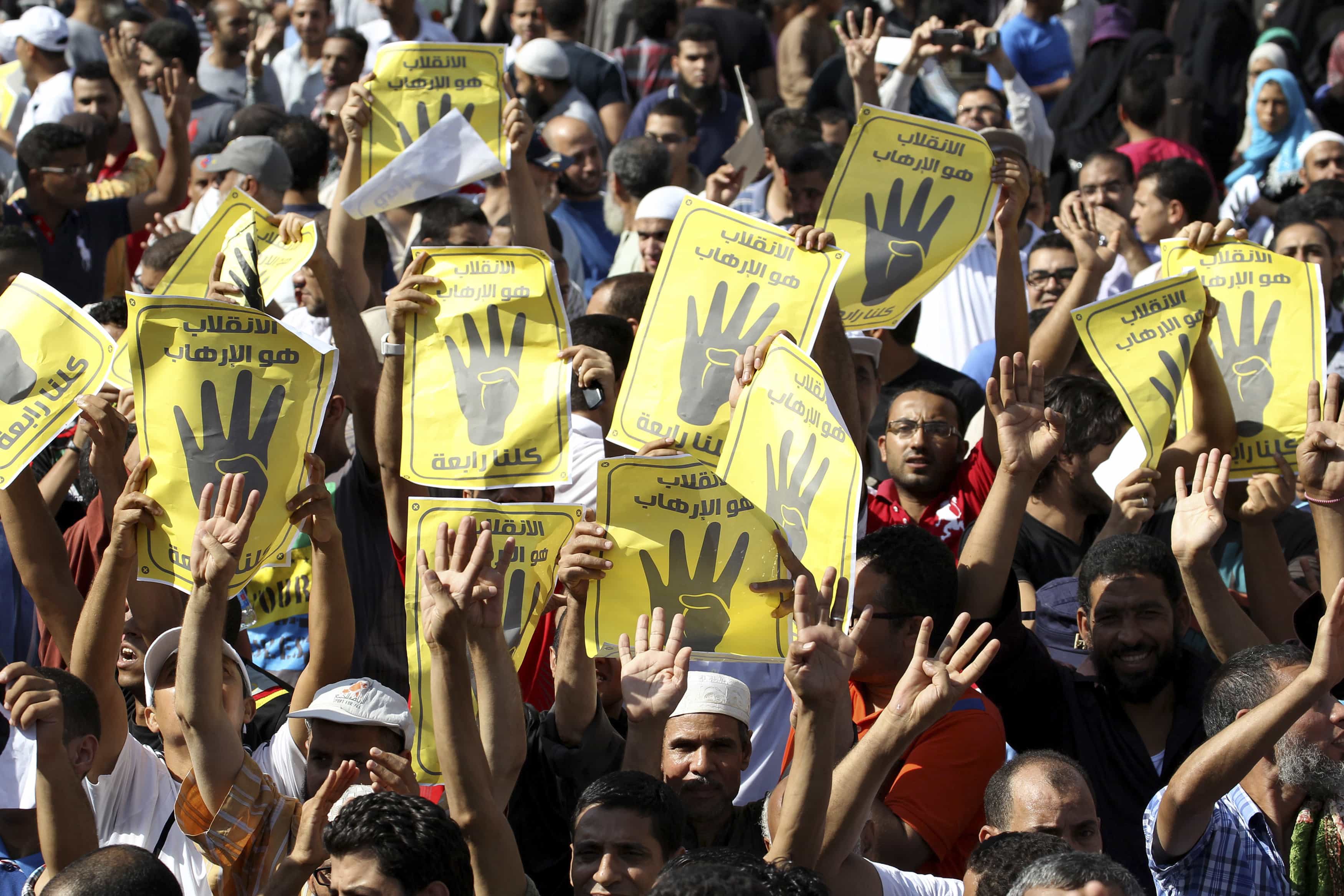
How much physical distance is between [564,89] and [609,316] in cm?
457

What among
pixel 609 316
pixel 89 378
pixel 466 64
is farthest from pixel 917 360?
pixel 89 378

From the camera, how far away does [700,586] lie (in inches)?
172

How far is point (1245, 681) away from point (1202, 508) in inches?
24.0

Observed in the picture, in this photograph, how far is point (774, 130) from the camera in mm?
9164

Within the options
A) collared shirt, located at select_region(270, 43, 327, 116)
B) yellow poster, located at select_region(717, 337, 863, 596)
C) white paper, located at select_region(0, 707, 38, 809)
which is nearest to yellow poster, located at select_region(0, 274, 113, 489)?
white paper, located at select_region(0, 707, 38, 809)

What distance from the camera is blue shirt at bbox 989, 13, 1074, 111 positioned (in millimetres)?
11547

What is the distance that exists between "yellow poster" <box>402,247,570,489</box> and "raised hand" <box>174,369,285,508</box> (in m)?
0.42

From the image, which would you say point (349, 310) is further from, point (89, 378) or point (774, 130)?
point (774, 130)

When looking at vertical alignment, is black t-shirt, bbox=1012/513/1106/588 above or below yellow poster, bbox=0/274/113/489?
below

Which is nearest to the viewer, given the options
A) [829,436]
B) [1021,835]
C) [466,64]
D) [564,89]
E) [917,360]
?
[1021,835]

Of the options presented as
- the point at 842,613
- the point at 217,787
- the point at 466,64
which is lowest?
the point at 217,787

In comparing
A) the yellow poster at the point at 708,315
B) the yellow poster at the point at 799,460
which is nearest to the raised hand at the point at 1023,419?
the yellow poster at the point at 708,315

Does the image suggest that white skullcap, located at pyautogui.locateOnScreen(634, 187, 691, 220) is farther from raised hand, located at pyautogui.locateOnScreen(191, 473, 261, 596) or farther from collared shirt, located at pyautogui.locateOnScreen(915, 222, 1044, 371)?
raised hand, located at pyautogui.locateOnScreen(191, 473, 261, 596)

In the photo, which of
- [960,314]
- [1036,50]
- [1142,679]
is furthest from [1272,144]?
[1142,679]
